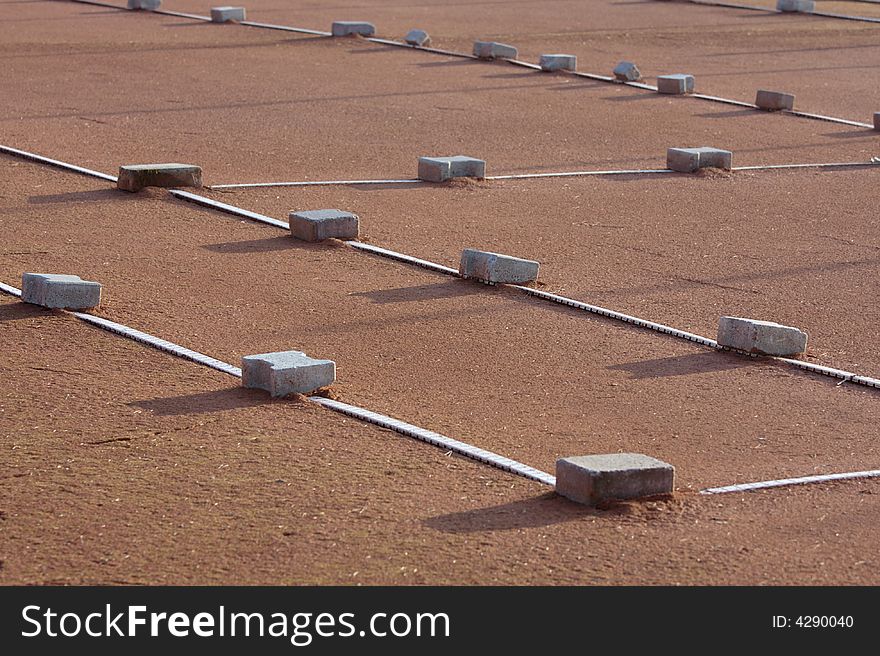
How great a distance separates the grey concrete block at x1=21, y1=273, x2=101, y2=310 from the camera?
827 cm

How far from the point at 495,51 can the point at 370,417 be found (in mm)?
15292

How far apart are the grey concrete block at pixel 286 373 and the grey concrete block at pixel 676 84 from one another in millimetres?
12491

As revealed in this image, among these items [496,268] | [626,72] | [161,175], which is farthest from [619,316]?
[626,72]

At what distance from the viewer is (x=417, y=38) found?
22.8 meters

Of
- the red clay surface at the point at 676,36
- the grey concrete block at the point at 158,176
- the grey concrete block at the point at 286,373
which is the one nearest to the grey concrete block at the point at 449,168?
the grey concrete block at the point at 158,176

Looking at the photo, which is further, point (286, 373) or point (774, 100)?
point (774, 100)

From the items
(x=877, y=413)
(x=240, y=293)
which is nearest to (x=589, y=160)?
(x=240, y=293)

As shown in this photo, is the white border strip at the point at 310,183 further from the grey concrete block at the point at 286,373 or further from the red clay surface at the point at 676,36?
the red clay surface at the point at 676,36

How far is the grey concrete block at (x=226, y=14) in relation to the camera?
24.7 m

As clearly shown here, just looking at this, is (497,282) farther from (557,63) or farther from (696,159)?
(557,63)

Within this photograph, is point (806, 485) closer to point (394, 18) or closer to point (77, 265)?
point (77, 265)

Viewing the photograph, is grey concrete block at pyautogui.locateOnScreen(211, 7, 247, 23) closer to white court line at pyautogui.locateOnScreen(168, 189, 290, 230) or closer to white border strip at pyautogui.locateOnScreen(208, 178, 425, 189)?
white border strip at pyautogui.locateOnScreen(208, 178, 425, 189)

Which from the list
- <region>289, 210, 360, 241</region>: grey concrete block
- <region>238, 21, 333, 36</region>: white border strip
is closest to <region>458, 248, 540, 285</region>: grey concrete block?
<region>289, 210, 360, 241</region>: grey concrete block

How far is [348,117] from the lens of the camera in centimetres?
1594
